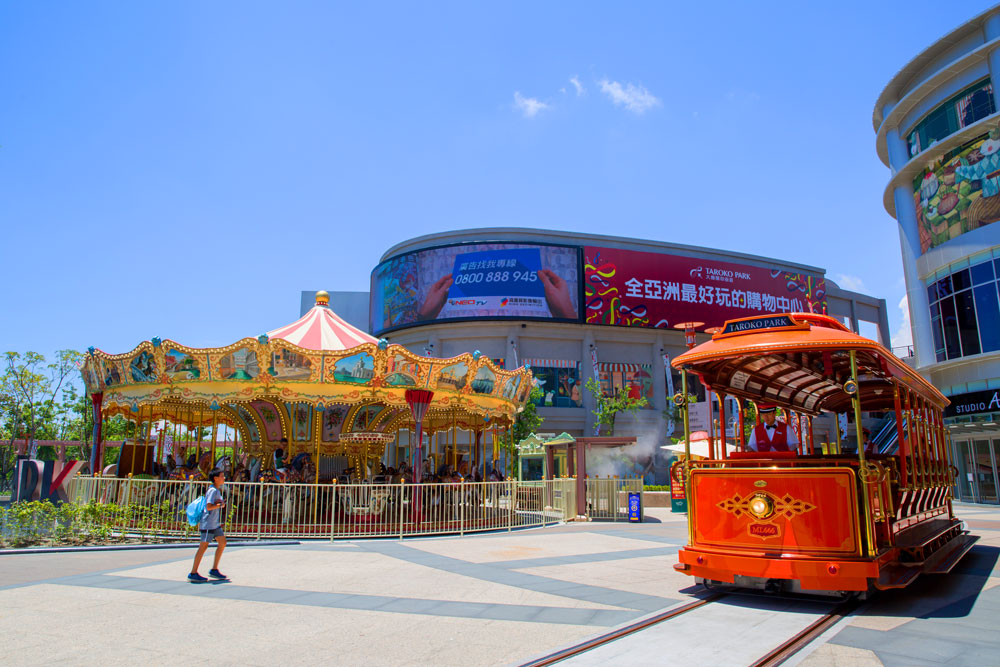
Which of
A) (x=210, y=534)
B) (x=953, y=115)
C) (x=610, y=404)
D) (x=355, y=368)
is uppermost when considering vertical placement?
(x=953, y=115)

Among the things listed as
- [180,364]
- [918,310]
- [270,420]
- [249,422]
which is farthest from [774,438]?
[918,310]

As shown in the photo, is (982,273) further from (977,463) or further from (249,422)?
(249,422)

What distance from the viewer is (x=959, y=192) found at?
90.3ft

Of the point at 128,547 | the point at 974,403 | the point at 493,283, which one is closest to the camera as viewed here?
the point at 128,547

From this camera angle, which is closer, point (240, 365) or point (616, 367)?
point (240, 365)

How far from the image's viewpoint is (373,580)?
9.00 m

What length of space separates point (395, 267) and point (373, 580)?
42.5 metres

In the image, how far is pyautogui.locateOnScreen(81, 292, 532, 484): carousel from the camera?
1534cm

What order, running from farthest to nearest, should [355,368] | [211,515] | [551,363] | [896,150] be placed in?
[551,363] < [896,150] < [355,368] < [211,515]

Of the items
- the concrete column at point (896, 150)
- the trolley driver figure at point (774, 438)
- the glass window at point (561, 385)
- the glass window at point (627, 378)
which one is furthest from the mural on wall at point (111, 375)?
the glass window at point (627, 378)

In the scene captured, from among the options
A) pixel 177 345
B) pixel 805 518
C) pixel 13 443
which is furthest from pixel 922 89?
pixel 13 443

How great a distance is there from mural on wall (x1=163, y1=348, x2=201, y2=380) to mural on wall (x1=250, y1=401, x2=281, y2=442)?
10.0 feet

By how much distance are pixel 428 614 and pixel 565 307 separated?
132 ft

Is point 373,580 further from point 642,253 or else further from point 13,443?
point 642,253
